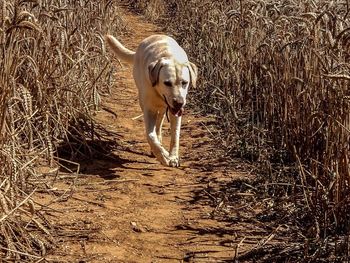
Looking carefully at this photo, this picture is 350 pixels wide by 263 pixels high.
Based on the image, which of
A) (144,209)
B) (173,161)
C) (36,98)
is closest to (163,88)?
(173,161)

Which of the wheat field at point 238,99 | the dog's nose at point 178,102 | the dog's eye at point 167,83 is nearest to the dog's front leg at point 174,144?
the dog's nose at point 178,102

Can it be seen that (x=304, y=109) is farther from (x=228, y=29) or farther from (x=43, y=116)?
(x=228, y=29)

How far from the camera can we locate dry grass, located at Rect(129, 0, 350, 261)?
138 inches

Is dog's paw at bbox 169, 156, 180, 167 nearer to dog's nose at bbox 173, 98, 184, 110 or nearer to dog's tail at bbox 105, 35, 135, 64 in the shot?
dog's nose at bbox 173, 98, 184, 110

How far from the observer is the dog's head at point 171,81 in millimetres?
5105

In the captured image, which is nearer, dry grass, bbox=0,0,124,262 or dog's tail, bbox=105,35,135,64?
dry grass, bbox=0,0,124,262

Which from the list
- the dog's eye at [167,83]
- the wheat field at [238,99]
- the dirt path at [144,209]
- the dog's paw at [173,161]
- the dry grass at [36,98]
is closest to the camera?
the dry grass at [36,98]

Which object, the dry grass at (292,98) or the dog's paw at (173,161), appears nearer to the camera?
the dry grass at (292,98)

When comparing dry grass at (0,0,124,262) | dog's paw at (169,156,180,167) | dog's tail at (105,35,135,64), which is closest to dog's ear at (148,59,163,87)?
dry grass at (0,0,124,262)

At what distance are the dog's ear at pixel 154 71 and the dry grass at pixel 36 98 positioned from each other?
0.51 metres

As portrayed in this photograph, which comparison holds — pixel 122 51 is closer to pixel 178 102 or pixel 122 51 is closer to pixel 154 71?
pixel 154 71

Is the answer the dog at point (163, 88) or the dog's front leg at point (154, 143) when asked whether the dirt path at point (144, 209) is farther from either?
the dog at point (163, 88)

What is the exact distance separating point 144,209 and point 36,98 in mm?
1418

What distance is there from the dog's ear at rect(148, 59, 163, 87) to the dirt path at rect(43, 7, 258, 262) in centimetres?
77
